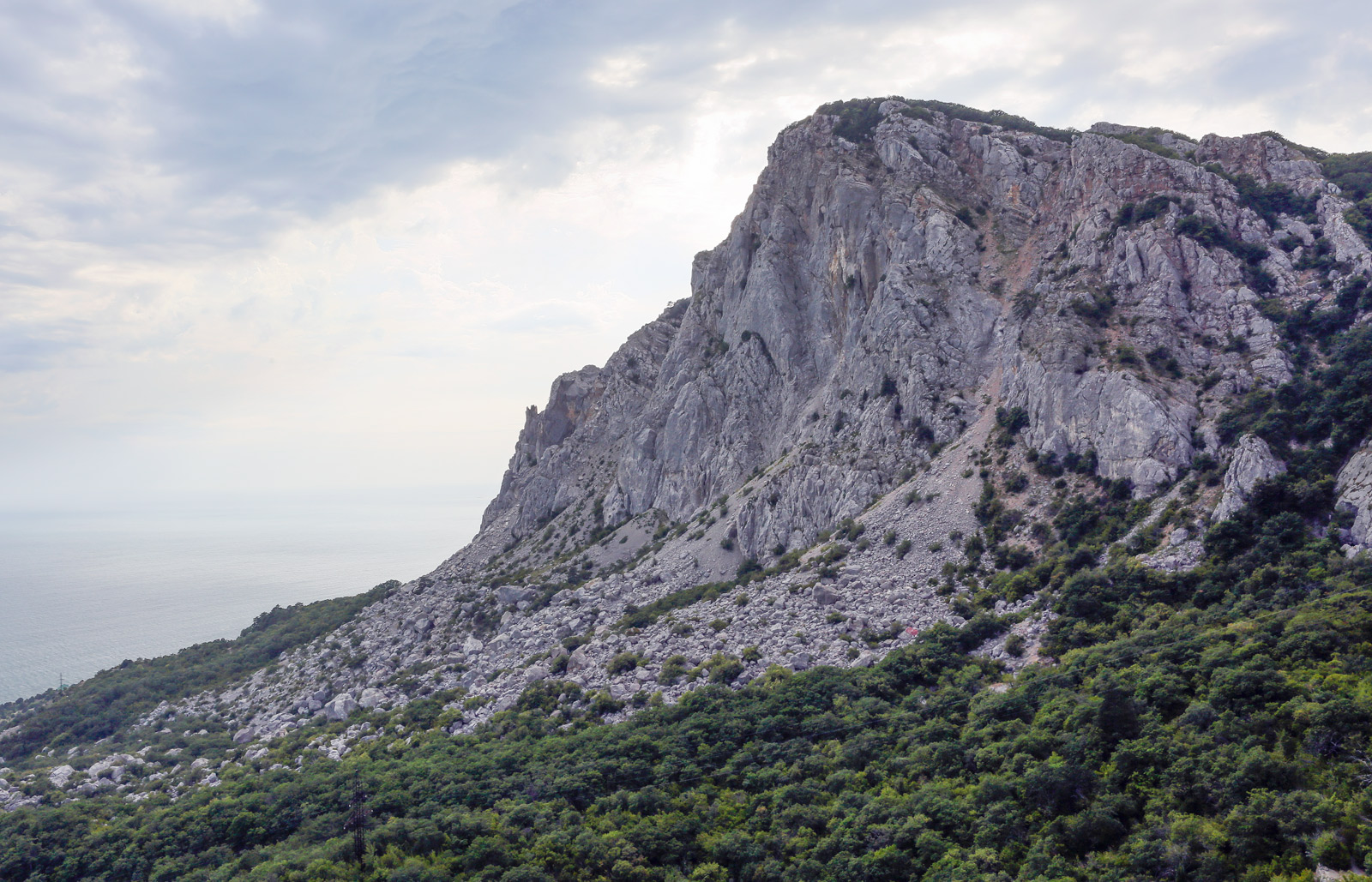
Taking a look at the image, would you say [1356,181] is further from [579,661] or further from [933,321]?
[579,661]

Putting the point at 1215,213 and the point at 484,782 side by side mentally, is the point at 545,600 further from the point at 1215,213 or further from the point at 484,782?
the point at 1215,213

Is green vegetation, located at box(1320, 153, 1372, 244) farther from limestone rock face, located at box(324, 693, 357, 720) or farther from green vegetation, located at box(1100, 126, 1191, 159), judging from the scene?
limestone rock face, located at box(324, 693, 357, 720)

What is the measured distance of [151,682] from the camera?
7100cm

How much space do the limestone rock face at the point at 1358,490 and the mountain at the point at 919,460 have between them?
148 millimetres

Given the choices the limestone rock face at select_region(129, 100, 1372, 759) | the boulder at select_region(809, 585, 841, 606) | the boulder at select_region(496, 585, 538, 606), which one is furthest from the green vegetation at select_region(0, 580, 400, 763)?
the boulder at select_region(809, 585, 841, 606)

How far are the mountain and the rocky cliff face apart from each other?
0.24m

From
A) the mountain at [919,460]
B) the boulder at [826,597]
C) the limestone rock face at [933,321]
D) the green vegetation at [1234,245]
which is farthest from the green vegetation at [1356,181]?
the boulder at [826,597]

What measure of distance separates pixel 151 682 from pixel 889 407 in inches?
3052

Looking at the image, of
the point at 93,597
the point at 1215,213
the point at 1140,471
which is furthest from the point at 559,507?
the point at 93,597

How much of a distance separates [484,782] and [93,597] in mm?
199677

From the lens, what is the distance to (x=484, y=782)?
101ft

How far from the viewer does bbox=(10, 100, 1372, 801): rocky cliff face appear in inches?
1561

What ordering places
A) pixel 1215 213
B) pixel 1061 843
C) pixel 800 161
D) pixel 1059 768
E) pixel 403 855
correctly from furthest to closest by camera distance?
pixel 800 161
pixel 1215 213
pixel 403 855
pixel 1059 768
pixel 1061 843

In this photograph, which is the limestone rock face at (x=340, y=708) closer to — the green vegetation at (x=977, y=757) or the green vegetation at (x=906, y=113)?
the green vegetation at (x=977, y=757)
